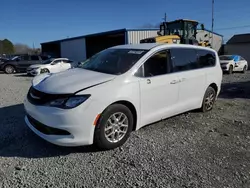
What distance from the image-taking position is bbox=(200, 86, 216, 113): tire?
5451mm

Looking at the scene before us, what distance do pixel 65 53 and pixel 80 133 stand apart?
95.8ft

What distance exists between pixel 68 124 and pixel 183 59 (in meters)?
2.85

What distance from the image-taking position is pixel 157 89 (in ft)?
13.4

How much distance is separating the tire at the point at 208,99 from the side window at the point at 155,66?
1.67 metres

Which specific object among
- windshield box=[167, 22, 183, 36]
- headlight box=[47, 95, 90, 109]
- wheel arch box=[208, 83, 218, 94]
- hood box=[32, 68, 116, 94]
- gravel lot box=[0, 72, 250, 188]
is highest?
windshield box=[167, 22, 183, 36]

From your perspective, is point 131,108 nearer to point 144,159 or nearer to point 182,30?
point 144,159

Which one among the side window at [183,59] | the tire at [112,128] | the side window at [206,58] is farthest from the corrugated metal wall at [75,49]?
the tire at [112,128]

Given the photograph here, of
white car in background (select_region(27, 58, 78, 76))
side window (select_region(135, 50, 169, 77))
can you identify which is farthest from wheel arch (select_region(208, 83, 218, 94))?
white car in background (select_region(27, 58, 78, 76))

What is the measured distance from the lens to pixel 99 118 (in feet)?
11.1

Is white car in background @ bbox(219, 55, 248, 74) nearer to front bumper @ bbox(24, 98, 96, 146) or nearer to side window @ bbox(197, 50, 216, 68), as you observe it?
side window @ bbox(197, 50, 216, 68)

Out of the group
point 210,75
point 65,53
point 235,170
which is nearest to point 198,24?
point 210,75

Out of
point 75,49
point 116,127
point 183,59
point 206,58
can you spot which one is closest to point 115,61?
point 116,127

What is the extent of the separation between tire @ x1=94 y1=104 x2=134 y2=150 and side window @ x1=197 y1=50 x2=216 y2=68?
101 inches

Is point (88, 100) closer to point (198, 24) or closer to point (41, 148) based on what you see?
point (41, 148)
